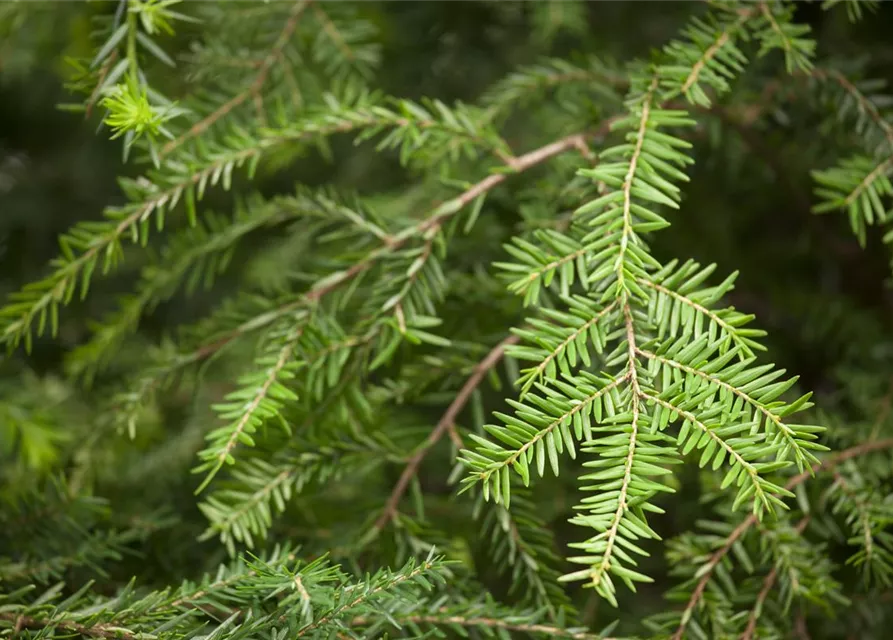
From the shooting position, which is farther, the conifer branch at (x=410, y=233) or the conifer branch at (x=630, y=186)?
the conifer branch at (x=410, y=233)

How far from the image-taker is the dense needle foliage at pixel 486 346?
495mm

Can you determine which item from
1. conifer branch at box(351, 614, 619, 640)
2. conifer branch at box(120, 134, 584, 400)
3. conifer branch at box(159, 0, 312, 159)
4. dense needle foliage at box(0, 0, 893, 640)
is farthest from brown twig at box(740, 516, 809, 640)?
conifer branch at box(159, 0, 312, 159)

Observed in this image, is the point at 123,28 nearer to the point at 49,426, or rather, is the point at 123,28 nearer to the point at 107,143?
the point at 49,426

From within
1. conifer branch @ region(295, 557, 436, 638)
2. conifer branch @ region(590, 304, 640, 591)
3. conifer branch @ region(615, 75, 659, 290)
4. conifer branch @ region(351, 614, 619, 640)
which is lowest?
conifer branch @ region(351, 614, 619, 640)

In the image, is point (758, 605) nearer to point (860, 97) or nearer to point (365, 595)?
point (365, 595)

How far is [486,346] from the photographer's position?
734 mm

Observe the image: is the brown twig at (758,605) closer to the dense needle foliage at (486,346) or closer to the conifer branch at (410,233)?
the dense needle foliage at (486,346)

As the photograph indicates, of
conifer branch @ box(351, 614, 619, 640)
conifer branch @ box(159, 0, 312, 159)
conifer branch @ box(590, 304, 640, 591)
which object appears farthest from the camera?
conifer branch @ box(159, 0, 312, 159)

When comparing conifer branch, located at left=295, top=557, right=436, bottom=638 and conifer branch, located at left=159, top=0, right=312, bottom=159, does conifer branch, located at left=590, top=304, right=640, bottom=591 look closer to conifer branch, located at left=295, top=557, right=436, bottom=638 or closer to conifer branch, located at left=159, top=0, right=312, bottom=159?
conifer branch, located at left=295, top=557, right=436, bottom=638

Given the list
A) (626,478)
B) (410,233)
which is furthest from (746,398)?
(410,233)

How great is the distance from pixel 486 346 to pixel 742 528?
0.28m

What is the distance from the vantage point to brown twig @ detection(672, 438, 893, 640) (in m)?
0.59

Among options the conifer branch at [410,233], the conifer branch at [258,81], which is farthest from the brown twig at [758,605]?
the conifer branch at [258,81]

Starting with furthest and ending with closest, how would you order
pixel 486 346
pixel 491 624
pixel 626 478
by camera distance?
pixel 486 346 → pixel 491 624 → pixel 626 478
